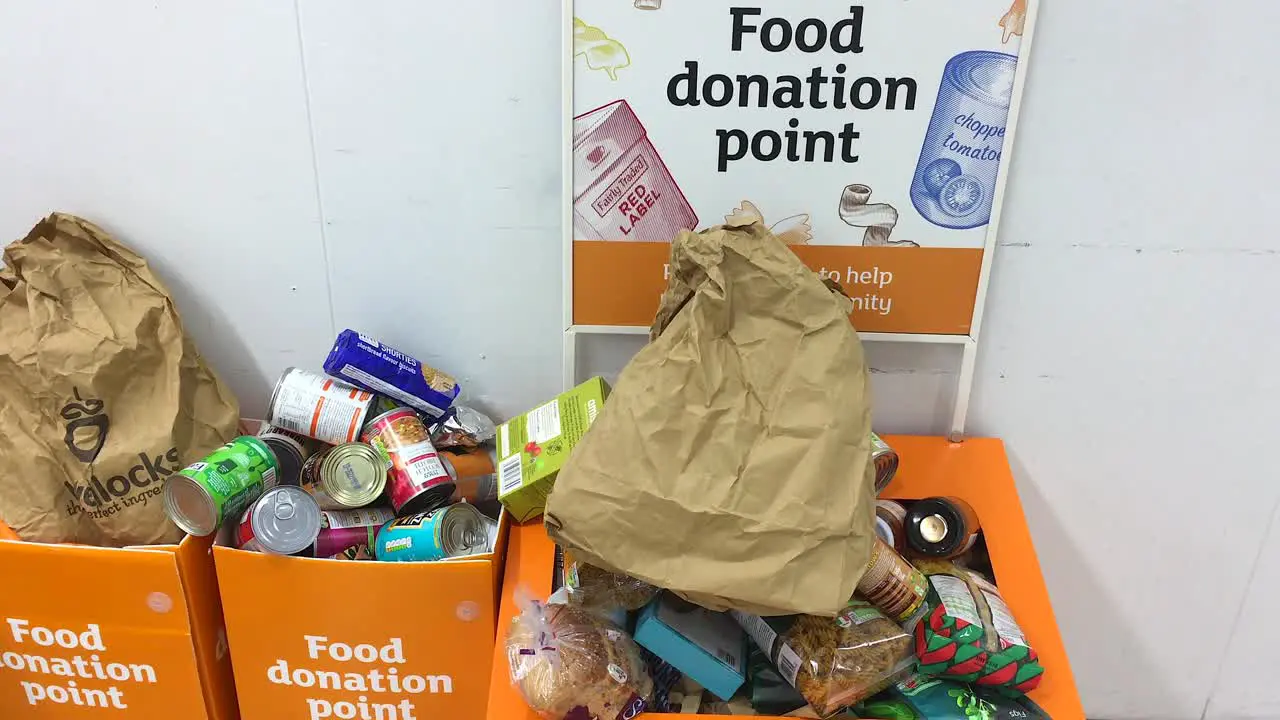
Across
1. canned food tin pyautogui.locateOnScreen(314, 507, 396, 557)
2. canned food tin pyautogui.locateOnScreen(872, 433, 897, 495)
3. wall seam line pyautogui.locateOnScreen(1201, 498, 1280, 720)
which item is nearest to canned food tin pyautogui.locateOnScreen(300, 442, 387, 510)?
canned food tin pyautogui.locateOnScreen(314, 507, 396, 557)

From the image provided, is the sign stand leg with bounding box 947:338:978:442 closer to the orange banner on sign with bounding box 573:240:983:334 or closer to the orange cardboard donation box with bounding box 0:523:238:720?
the orange banner on sign with bounding box 573:240:983:334

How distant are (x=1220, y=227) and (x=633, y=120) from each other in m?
0.83

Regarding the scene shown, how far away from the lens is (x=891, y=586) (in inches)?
43.2

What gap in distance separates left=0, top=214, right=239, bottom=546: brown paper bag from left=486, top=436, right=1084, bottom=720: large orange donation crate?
0.49m

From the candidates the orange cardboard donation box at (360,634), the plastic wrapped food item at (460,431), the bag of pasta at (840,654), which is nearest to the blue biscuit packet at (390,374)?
the plastic wrapped food item at (460,431)

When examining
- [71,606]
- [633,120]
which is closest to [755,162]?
[633,120]

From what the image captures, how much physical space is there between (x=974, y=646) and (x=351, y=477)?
83 cm

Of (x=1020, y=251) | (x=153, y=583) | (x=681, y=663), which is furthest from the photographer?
(x=1020, y=251)

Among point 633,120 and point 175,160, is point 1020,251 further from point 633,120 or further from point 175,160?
point 175,160

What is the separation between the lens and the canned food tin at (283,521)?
1158 mm

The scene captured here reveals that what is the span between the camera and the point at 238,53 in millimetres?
1220

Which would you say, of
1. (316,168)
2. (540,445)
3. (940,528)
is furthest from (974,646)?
(316,168)

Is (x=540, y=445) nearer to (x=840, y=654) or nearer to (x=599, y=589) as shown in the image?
(x=599, y=589)

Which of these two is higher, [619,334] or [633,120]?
[633,120]
